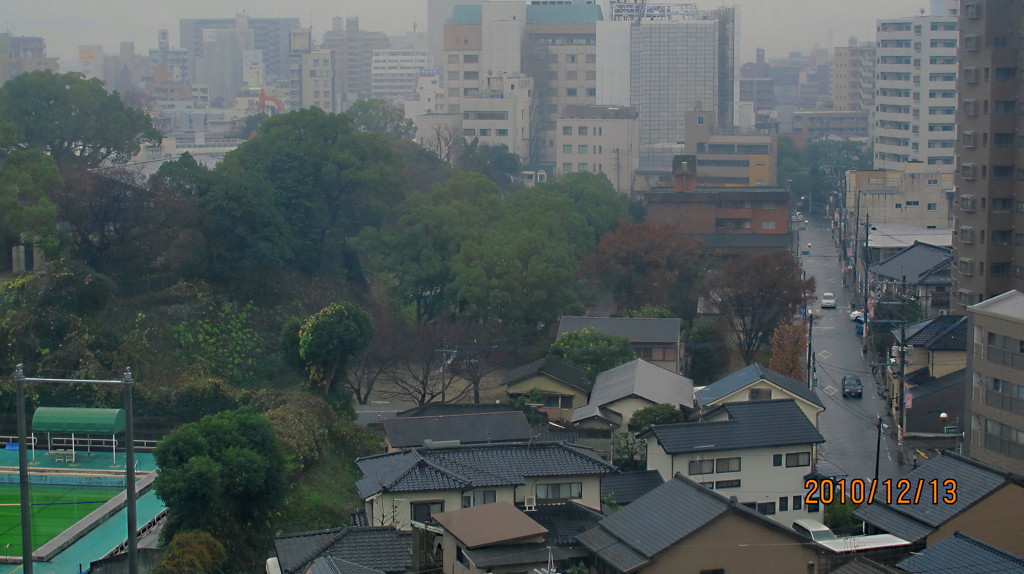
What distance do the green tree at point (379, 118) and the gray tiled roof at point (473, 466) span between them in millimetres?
37324

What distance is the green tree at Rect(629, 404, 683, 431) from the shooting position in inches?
693

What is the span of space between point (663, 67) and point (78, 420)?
44.5 meters

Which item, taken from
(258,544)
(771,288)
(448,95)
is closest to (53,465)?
(258,544)

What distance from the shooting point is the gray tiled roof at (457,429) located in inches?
634

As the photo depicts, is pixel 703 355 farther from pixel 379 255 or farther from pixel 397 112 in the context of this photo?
pixel 397 112

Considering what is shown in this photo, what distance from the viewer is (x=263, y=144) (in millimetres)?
Answer: 26266

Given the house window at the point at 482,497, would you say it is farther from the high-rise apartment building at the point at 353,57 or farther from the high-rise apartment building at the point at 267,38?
the high-rise apartment building at the point at 267,38

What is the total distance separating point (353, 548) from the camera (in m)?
11.7

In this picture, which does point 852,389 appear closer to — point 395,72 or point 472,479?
point 472,479

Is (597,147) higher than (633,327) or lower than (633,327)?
higher

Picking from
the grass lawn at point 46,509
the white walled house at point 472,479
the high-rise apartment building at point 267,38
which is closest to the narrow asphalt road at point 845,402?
the white walled house at point 472,479

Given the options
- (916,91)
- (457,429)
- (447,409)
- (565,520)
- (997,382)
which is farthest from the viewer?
(916,91)


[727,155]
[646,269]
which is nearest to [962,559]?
[646,269]

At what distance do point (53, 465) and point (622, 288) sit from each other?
13.7m
